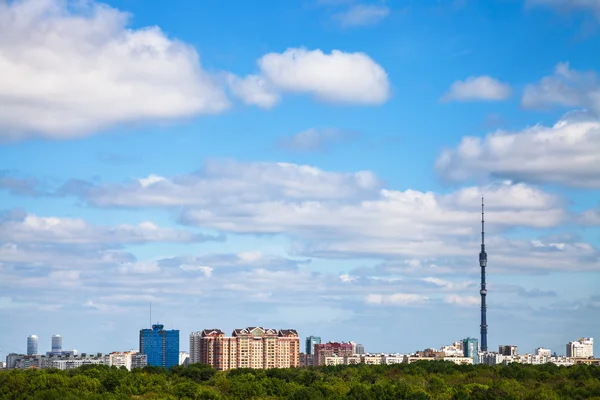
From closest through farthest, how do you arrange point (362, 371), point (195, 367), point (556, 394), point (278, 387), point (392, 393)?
point (392, 393)
point (556, 394)
point (278, 387)
point (195, 367)
point (362, 371)

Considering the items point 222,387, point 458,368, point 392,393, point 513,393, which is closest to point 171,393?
point 222,387

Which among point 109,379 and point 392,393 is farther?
point 109,379

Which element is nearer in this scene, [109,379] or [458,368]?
[109,379]

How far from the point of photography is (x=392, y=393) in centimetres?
9238

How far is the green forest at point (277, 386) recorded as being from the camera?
93.9m

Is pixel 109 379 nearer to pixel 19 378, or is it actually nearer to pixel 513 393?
pixel 19 378

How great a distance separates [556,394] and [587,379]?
27709mm

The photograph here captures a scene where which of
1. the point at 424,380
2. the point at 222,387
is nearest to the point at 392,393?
the point at 222,387

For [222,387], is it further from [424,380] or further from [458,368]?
[458,368]

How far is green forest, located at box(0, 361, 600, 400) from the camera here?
93938 millimetres

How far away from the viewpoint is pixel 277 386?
107562 mm

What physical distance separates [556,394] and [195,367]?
53.9 m

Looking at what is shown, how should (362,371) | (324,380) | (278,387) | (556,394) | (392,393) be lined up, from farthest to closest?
1. (362,371)
2. (324,380)
3. (278,387)
4. (556,394)
5. (392,393)

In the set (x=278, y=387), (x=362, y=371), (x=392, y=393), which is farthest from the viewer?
(x=362, y=371)
